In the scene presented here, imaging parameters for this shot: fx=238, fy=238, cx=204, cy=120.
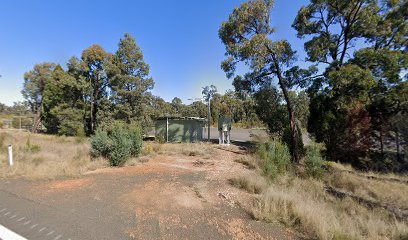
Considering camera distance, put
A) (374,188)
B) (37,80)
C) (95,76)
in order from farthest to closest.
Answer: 1. (37,80)
2. (95,76)
3. (374,188)

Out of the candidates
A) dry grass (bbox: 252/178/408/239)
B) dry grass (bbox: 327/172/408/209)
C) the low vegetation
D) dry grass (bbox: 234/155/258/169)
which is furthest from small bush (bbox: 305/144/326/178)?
dry grass (bbox: 252/178/408/239)

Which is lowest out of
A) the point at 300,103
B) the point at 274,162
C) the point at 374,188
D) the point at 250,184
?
the point at 374,188

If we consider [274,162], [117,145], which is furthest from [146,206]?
[274,162]

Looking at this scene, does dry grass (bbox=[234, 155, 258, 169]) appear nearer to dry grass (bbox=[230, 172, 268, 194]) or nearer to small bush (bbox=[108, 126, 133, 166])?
dry grass (bbox=[230, 172, 268, 194])

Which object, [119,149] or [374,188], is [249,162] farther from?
[119,149]

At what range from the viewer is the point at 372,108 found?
641 inches

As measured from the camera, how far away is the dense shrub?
10094 mm

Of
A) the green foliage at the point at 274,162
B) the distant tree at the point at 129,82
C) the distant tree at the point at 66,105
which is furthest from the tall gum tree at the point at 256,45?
the distant tree at the point at 66,105

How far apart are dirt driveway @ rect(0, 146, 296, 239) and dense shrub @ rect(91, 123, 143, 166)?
183 cm

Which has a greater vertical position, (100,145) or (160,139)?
(100,145)

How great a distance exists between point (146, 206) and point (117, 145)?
5.85 meters

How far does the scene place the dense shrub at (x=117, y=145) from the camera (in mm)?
10094

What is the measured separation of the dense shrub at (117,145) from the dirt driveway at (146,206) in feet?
6.01

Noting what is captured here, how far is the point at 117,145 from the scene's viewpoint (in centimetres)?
1038
